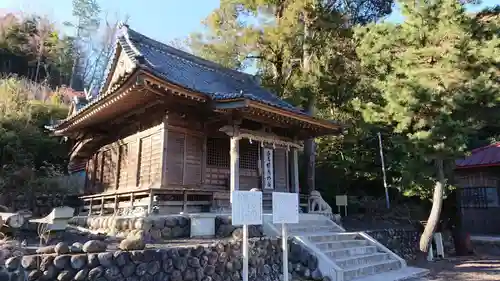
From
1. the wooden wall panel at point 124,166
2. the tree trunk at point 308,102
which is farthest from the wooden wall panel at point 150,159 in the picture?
the tree trunk at point 308,102

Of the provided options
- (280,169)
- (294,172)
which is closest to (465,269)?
(294,172)

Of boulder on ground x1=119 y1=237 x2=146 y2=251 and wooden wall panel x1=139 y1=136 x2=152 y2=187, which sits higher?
wooden wall panel x1=139 y1=136 x2=152 y2=187

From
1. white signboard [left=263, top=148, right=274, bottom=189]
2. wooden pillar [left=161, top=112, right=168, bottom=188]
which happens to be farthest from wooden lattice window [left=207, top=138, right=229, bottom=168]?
wooden pillar [left=161, top=112, right=168, bottom=188]

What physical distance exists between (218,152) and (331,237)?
4349 millimetres

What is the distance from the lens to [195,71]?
43.8 ft

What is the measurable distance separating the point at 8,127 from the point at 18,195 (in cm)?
441

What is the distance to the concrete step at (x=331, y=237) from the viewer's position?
8.62 metres

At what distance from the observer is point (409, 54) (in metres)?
9.91

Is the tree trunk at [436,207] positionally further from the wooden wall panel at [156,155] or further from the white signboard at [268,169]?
the wooden wall panel at [156,155]

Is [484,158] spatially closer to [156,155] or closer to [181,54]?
[181,54]

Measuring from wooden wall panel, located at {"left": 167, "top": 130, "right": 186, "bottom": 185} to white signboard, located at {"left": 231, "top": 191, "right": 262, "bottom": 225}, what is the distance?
510 cm

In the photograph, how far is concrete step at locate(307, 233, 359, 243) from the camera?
8617mm

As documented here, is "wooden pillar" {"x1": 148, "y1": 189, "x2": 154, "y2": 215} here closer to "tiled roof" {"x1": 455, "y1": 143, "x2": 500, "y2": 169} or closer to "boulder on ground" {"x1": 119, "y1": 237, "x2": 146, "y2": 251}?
"boulder on ground" {"x1": 119, "y1": 237, "x2": 146, "y2": 251}

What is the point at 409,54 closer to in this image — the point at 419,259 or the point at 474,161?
the point at 419,259
